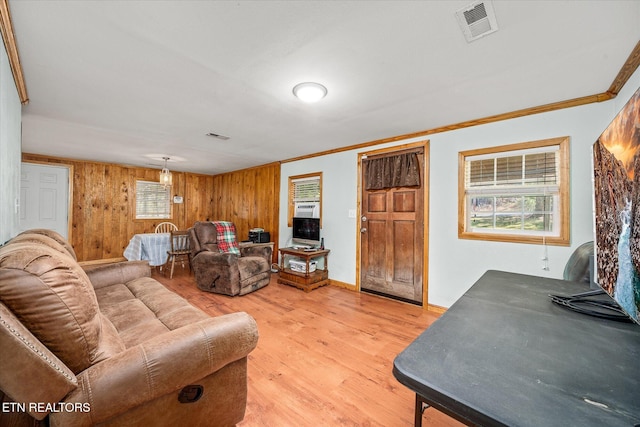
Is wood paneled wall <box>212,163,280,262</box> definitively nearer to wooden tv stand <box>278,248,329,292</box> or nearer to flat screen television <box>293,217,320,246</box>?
flat screen television <box>293,217,320,246</box>

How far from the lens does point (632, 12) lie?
4.24ft

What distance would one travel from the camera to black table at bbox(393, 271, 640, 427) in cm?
52

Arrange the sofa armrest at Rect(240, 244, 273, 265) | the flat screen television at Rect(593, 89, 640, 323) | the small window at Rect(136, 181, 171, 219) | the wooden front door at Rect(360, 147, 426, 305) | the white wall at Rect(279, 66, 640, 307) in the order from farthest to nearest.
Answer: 1. the small window at Rect(136, 181, 171, 219)
2. the sofa armrest at Rect(240, 244, 273, 265)
3. the wooden front door at Rect(360, 147, 426, 305)
4. the white wall at Rect(279, 66, 640, 307)
5. the flat screen television at Rect(593, 89, 640, 323)

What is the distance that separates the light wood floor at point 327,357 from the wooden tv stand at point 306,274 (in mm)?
222

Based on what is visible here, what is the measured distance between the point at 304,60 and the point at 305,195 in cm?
300

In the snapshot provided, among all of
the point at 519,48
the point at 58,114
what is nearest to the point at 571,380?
the point at 519,48

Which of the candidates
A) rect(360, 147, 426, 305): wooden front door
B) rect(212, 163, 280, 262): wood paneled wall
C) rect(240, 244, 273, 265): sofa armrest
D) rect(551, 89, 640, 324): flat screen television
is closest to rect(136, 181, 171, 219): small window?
rect(212, 163, 280, 262): wood paneled wall

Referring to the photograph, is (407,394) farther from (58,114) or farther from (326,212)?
(58,114)

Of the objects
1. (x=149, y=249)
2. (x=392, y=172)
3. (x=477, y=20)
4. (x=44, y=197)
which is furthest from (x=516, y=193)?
(x=44, y=197)

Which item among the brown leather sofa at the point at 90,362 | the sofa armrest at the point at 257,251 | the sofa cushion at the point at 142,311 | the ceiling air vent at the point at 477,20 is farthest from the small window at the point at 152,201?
the ceiling air vent at the point at 477,20

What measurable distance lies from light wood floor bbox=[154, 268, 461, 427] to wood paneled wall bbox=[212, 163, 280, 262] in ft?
6.52

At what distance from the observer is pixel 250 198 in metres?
5.70

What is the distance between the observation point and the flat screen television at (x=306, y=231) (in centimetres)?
422

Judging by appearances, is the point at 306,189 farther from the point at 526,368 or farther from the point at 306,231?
the point at 526,368
